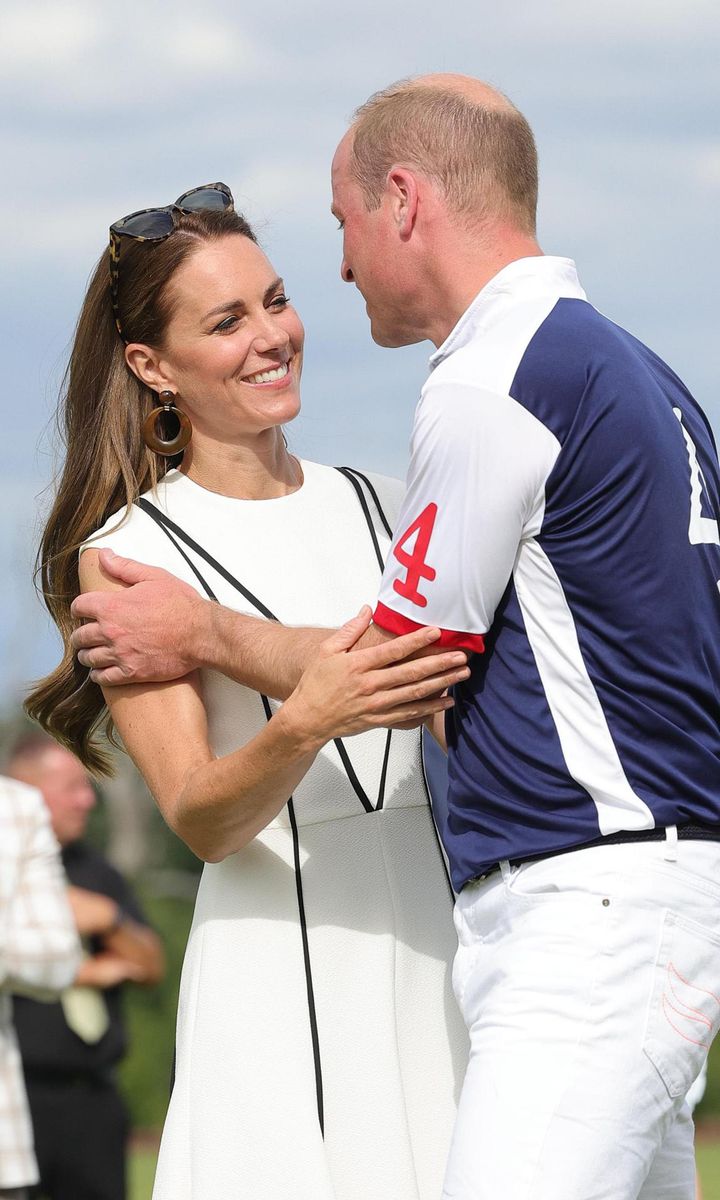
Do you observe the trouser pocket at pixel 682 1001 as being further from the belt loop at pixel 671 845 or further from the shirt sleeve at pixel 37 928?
the shirt sleeve at pixel 37 928

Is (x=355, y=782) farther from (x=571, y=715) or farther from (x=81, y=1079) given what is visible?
(x=81, y=1079)

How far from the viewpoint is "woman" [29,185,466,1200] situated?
9.99ft

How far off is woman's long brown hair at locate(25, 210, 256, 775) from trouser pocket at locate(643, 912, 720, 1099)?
57.9 inches

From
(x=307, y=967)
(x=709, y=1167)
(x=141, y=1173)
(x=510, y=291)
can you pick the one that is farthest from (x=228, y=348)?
(x=709, y=1167)

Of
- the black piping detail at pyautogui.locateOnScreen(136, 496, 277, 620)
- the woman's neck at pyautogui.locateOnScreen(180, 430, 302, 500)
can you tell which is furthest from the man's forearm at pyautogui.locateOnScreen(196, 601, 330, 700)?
the woman's neck at pyautogui.locateOnScreen(180, 430, 302, 500)

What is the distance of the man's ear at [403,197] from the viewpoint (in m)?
2.83

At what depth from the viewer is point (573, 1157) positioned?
246cm

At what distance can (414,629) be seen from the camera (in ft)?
8.68

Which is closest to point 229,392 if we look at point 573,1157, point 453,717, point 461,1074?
point 453,717

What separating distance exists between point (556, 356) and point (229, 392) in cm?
108

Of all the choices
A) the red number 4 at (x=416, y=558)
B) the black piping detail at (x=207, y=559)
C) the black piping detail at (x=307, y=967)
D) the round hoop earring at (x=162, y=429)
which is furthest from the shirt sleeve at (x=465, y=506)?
the round hoop earring at (x=162, y=429)

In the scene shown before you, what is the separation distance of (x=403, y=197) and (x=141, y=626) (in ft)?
3.03

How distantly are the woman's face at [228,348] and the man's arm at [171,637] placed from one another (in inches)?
16.1

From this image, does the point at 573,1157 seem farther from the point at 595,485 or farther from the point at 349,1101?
the point at 595,485
